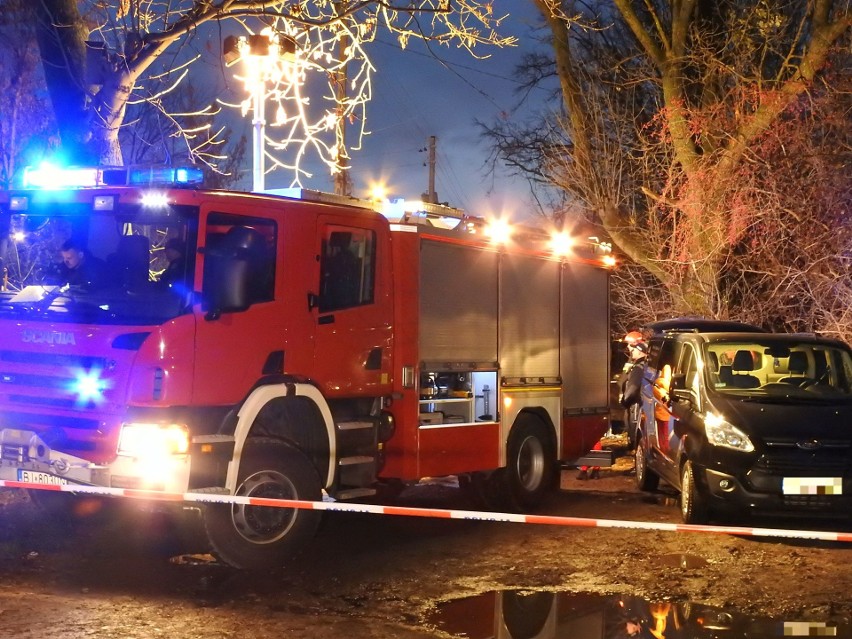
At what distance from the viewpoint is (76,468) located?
22.9ft

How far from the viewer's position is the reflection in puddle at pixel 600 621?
6.25 metres

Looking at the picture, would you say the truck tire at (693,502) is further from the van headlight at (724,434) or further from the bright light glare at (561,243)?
the bright light glare at (561,243)

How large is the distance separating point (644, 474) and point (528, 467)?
5.48ft

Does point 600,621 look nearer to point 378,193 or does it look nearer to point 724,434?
point 724,434

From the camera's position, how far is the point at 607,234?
67.5ft

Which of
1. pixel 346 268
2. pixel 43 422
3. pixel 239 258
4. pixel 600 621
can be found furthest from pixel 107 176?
pixel 600 621

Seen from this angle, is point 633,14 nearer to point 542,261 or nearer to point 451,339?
point 542,261

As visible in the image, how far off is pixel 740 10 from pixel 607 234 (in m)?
4.64

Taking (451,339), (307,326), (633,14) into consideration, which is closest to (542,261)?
(451,339)

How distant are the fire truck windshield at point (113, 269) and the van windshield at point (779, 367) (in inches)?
197

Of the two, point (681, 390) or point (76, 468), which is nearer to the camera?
point (76, 468)

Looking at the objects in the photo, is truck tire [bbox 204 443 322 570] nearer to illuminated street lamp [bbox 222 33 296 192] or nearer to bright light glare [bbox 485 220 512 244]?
bright light glare [bbox 485 220 512 244]

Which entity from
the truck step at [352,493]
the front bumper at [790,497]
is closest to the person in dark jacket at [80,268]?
the truck step at [352,493]

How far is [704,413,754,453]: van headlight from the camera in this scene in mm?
8930
